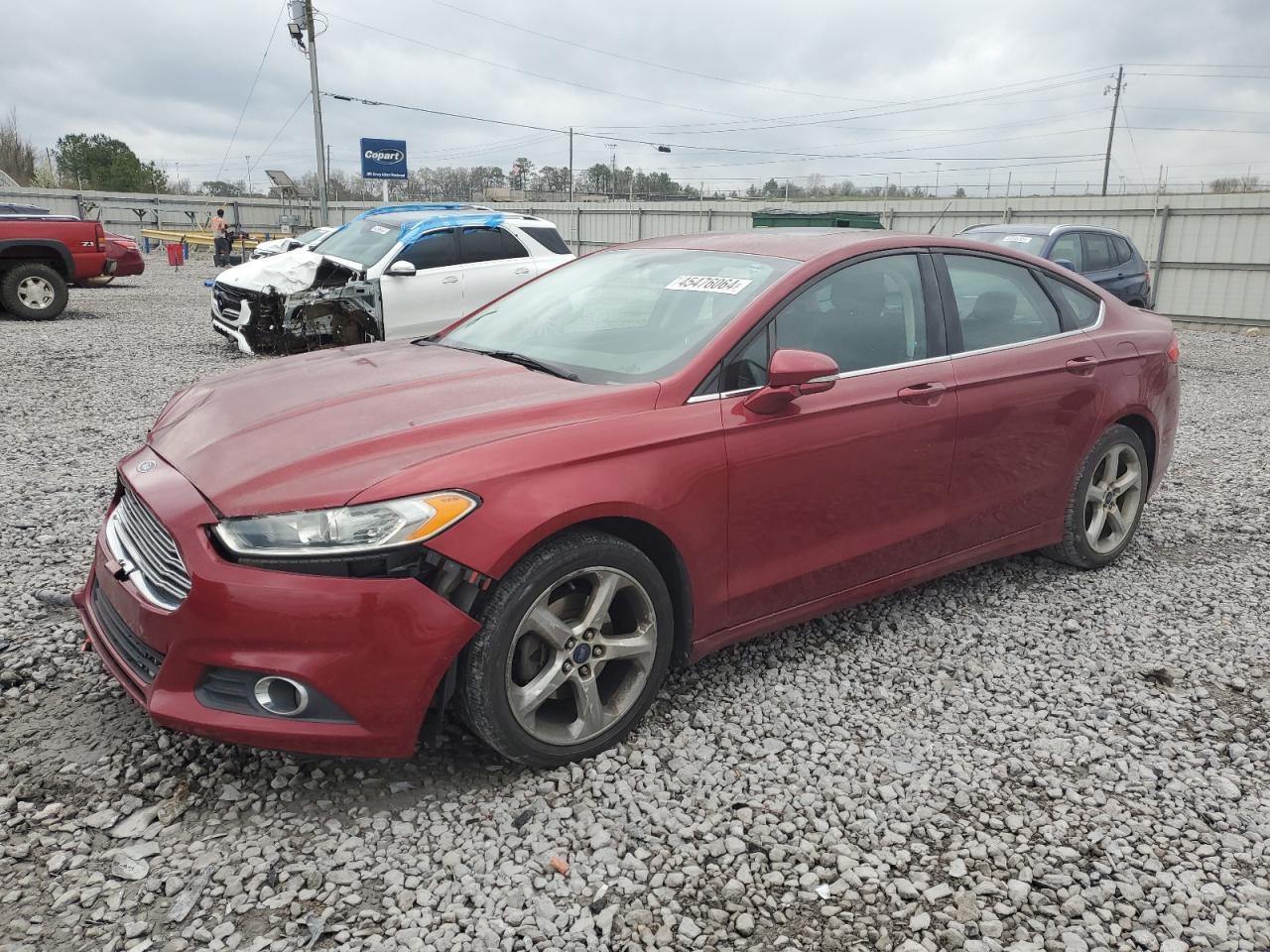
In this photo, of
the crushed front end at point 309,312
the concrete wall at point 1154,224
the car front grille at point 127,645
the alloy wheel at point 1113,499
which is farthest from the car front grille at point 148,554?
the concrete wall at point 1154,224

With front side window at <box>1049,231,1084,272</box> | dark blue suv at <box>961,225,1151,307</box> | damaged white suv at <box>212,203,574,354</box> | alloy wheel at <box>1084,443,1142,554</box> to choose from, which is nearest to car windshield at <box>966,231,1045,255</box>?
dark blue suv at <box>961,225,1151,307</box>

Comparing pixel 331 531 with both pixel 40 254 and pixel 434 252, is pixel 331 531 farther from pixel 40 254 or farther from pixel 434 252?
pixel 40 254

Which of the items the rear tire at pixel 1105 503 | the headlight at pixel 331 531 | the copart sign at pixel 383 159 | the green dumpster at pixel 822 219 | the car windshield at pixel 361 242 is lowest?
the rear tire at pixel 1105 503

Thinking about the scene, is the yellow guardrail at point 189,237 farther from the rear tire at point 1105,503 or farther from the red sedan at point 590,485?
the rear tire at point 1105,503

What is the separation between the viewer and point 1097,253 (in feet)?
40.6

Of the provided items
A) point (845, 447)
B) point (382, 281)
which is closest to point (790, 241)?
point (845, 447)

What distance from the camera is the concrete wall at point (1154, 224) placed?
18.1 metres

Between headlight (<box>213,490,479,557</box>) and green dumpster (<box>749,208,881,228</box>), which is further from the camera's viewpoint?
green dumpster (<box>749,208,881,228</box>)

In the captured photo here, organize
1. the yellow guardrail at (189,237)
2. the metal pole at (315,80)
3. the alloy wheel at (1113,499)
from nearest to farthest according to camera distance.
Answer: the alloy wheel at (1113,499) → the metal pole at (315,80) → the yellow guardrail at (189,237)

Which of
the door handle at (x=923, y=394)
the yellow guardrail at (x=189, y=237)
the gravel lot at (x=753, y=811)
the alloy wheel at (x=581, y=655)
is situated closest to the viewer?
the gravel lot at (x=753, y=811)

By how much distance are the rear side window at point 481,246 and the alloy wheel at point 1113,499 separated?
25.9 ft

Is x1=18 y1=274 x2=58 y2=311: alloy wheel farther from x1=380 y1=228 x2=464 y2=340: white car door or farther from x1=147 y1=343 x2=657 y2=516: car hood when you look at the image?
x1=147 y1=343 x2=657 y2=516: car hood

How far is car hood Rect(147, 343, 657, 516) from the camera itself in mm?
2547

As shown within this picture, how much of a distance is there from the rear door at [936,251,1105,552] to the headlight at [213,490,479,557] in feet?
7.54
